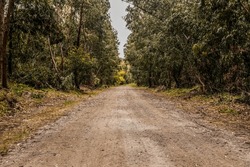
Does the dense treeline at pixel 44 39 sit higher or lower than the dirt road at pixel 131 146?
higher

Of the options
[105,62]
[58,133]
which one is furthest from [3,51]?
[105,62]

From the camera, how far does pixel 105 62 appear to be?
189 ft

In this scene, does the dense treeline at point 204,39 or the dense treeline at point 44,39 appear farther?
the dense treeline at point 44,39

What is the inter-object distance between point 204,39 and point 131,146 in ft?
48.9

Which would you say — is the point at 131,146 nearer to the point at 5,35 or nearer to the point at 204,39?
the point at 5,35

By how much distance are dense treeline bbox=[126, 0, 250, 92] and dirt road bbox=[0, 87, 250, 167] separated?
618 centimetres

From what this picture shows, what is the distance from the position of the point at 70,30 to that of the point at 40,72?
1122 centimetres

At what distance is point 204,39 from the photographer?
21.3 m

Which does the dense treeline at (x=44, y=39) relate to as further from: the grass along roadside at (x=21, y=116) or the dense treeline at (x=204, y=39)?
the dense treeline at (x=204, y=39)

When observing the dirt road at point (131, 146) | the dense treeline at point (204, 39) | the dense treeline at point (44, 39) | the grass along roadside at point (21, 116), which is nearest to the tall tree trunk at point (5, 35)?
the dense treeline at point (44, 39)

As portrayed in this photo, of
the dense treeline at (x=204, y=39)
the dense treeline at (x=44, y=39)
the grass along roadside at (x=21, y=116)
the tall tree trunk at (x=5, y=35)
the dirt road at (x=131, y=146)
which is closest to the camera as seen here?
the dirt road at (x=131, y=146)

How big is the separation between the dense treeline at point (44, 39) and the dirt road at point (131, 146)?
421 inches

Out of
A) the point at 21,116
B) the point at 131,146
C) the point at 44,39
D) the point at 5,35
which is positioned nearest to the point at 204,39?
the point at 5,35

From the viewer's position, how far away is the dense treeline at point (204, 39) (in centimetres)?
1551
